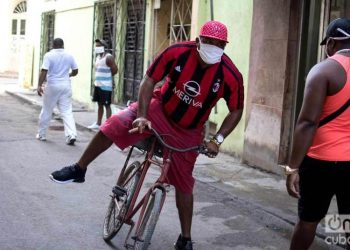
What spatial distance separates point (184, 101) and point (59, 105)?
640 centimetres

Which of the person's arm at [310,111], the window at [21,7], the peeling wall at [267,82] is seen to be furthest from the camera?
the window at [21,7]

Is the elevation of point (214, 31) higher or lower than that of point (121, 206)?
higher

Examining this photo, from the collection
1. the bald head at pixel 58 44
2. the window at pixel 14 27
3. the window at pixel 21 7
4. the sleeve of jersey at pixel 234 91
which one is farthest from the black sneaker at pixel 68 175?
the window at pixel 21 7

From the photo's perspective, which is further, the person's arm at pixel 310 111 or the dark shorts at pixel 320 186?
the dark shorts at pixel 320 186

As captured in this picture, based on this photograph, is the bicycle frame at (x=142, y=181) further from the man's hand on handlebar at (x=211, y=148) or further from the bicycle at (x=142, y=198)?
the man's hand on handlebar at (x=211, y=148)

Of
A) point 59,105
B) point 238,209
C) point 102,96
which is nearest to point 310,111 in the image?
point 238,209

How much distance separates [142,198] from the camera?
4.58 metres

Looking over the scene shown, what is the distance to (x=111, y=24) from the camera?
15.3 meters

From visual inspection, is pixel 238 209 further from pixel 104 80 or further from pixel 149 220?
pixel 104 80

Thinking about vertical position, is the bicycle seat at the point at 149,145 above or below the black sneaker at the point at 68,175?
above

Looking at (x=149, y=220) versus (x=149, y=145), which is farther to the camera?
(x=149, y=145)

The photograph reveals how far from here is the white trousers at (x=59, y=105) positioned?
10344 mm

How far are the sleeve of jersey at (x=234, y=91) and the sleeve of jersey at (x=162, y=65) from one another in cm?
47

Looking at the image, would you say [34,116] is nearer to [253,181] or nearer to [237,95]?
[253,181]
